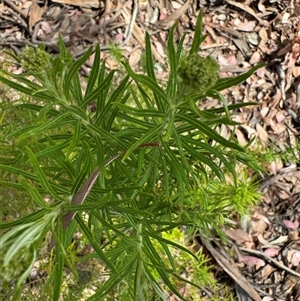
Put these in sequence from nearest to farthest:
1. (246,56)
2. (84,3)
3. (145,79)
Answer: (145,79), (84,3), (246,56)

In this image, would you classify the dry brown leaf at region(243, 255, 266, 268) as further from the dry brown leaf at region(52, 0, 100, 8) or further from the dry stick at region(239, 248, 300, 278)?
the dry brown leaf at region(52, 0, 100, 8)

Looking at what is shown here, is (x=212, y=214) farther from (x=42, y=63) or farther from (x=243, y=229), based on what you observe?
(x=243, y=229)

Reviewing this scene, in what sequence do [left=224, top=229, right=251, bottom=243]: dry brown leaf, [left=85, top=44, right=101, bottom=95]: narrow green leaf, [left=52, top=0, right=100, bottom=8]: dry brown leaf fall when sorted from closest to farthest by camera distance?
1. [left=85, top=44, right=101, bottom=95]: narrow green leaf
2. [left=224, top=229, right=251, bottom=243]: dry brown leaf
3. [left=52, top=0, right=100, bottom=8]: dry brown leaf

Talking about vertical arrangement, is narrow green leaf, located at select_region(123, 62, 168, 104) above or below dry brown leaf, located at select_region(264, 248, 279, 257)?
above

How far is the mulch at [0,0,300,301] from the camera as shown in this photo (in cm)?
282

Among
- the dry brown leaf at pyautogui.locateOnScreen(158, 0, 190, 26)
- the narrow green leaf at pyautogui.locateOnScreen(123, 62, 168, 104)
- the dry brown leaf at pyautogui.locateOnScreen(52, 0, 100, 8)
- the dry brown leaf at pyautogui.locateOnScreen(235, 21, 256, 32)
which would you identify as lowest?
the narrow green leaf at pyautogui.locateOnScreen(123, 62, 168, 104)

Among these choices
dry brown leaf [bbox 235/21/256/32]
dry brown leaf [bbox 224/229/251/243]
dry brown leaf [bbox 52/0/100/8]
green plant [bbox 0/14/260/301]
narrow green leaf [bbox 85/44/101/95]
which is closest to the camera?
green plant [bbox 0/14/260/301]

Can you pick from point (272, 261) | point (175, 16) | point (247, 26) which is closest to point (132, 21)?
point (175, 16)

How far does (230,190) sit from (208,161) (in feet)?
2.95

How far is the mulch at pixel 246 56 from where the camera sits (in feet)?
9.24

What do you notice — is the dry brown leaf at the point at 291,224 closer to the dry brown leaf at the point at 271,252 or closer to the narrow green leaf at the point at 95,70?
the dry brown leaf at the point at 271,252

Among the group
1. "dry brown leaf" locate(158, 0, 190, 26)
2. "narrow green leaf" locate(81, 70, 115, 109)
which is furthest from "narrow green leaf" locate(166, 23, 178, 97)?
"dry brown leaf" locate(158, 0, 190, 26)

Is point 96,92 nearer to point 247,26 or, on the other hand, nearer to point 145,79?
point 145,79

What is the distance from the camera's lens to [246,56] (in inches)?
123
